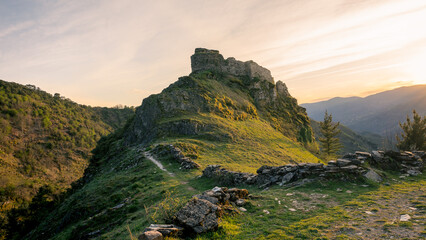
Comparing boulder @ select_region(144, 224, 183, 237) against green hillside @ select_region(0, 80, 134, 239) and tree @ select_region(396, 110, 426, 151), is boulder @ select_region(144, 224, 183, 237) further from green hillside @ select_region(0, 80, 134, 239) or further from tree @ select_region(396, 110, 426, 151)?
green hillside @ select_region(0, 80, 134, 239)

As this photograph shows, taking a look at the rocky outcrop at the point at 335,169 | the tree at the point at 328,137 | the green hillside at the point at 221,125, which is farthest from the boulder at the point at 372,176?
the tree at the point at 328,137

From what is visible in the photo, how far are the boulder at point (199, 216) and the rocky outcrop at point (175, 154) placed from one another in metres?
15.1

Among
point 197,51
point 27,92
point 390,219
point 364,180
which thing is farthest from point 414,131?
point 27,92

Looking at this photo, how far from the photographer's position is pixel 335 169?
15250mm

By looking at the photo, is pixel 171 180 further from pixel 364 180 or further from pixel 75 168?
pixel 75 168

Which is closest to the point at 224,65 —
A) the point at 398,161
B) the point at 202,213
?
the point at 398,161

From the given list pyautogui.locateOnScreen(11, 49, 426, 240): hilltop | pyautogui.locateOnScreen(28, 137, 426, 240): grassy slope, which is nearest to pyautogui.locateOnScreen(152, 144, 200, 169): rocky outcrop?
pyautogui.locateOnScreen(11, 49, 426, 240): hilltop

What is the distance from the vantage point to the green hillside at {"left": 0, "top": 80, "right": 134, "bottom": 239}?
98875 millimetres

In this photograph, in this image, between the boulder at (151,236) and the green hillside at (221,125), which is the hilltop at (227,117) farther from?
the boulder at (151,236)

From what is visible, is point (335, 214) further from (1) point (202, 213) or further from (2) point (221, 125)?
(2) point (221, 125)

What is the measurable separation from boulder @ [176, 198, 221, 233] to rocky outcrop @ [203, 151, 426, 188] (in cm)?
860

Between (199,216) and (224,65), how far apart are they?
2867 inches

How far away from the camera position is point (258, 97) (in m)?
70.4

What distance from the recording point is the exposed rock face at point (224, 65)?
7438cm
